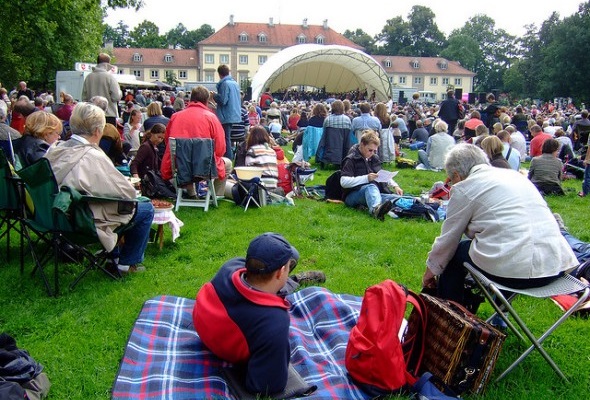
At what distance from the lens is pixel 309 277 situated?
473 cm

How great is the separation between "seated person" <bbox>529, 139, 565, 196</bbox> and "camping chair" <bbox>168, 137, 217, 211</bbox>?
5753 millimetres

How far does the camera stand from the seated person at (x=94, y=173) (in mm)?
4230

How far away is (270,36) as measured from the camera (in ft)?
246

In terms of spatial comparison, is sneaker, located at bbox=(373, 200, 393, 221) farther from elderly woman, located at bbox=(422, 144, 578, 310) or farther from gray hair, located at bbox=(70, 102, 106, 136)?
gray hair, located at bbox=(70, 102, 106, 136)

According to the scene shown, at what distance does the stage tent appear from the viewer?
3083 centimetres

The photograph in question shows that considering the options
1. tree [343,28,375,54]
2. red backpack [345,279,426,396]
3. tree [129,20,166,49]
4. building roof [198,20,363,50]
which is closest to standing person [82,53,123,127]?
red backpack [345,279,426,396]

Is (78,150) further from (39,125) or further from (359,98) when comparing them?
(359,98)

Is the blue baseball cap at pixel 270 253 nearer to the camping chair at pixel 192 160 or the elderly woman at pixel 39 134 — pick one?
the elderly woman at pixel 39 134

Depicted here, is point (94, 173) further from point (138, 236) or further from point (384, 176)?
point (384, 176)

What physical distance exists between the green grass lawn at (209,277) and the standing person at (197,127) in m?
0.65

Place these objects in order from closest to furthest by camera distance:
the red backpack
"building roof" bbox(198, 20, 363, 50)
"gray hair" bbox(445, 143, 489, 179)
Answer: the red backpack < "gray hair" bbox(445, 143, 489, 179) < "building roof" bbox(198, 20, 363, 50)

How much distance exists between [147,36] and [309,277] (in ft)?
299

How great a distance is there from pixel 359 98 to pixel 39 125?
36962mm

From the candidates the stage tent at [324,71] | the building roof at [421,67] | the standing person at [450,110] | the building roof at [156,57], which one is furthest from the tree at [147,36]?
the standing person at [450,110]
